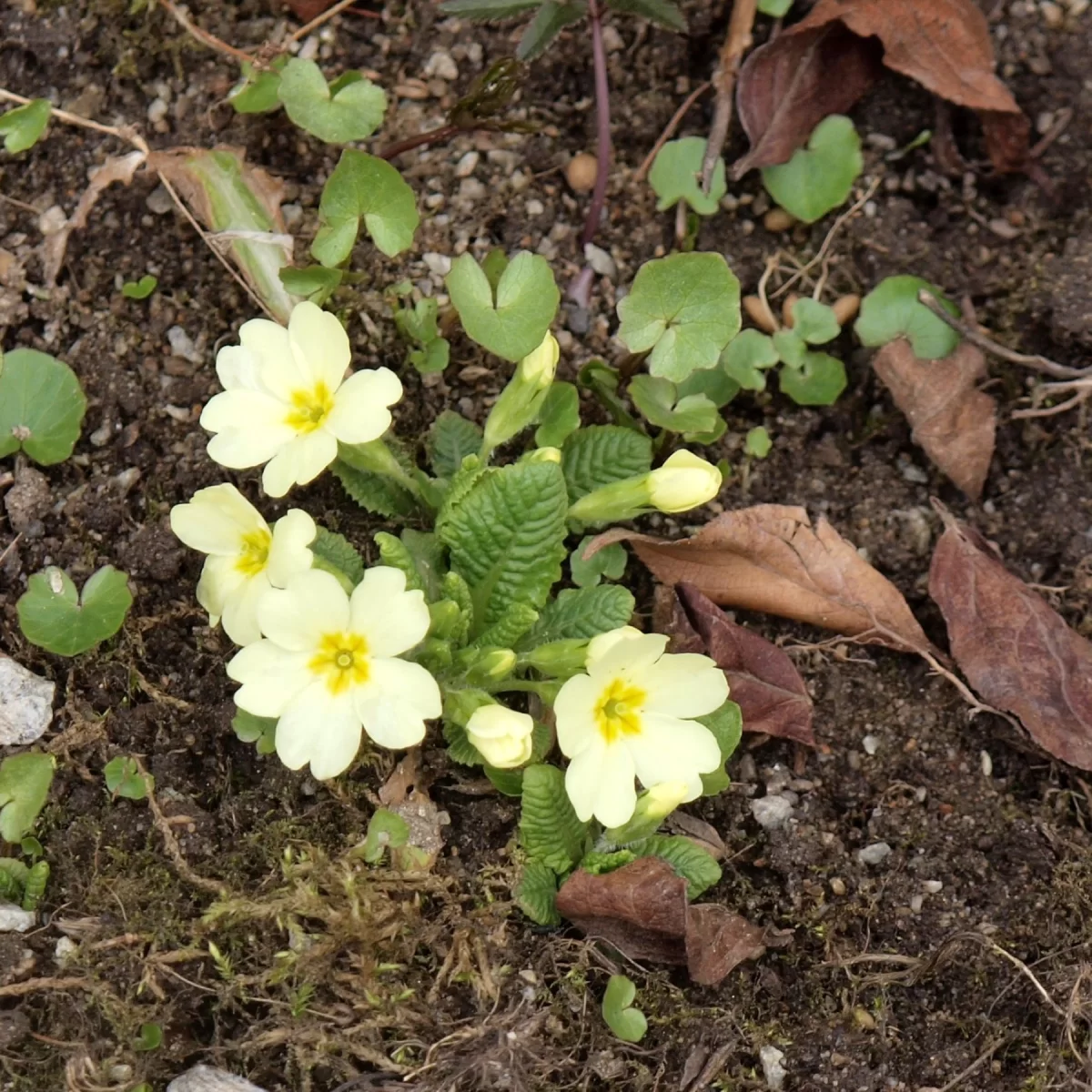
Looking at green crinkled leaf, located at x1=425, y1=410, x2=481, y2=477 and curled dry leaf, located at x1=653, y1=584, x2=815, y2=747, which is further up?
green crinkled leaf, located at x1=425, y1=410, x2=481, y2=477

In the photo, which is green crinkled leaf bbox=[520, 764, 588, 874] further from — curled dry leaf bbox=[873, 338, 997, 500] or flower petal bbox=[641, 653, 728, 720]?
curled dry leaf bbox=[873, 338, 997, 500]

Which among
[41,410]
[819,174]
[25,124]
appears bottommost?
[41,410]

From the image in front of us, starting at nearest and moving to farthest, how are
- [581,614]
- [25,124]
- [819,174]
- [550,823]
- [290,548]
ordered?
[290,548], [550,823], [581,614], [25,124], [819,174]

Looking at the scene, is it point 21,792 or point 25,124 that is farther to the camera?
point 25,124

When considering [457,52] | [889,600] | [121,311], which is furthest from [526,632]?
[457,52]

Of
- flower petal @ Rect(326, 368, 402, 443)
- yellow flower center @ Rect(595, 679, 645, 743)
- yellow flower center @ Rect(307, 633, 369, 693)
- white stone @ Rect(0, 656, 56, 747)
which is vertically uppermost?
flower petal @ Rect(326, 368, 402, 443)

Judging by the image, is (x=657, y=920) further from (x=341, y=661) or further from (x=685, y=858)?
(x=341, y=661)

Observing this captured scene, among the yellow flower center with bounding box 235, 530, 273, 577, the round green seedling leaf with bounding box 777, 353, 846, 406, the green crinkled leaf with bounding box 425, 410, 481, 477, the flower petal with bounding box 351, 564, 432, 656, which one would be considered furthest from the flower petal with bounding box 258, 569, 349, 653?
the round green seedling leaf with bounding box 777, 353, 846, 406

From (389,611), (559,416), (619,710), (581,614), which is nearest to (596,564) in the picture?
(581,614)
